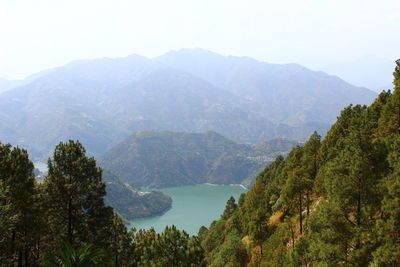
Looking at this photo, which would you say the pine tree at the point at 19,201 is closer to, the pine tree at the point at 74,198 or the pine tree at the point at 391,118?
the pine tree at the point at 74,198

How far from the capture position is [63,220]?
26109mm

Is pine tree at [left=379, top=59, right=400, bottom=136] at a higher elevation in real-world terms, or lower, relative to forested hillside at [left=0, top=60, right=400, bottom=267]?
higher

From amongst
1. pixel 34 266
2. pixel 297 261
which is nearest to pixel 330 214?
pixel 297 261

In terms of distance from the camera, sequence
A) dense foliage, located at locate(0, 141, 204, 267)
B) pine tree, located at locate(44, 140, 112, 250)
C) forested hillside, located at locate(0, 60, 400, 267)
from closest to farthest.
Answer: forested hillside, located at locate(0, 60, 400, 267), dense foliage, located at locate(0, 141, 204, 267), pine tree, located at locate(44, 140, 112, 250)

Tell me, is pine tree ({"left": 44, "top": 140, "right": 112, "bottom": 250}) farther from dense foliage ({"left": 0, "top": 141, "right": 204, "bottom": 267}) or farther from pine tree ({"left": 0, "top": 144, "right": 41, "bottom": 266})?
pine tree ({"left": 0, "top": 144, "right": 41, "bottom": 266})

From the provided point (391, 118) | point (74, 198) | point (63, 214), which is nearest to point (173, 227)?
point (74, 198)

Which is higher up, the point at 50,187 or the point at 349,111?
the point at 349,111

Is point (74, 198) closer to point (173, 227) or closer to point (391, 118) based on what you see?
point (173, 227)

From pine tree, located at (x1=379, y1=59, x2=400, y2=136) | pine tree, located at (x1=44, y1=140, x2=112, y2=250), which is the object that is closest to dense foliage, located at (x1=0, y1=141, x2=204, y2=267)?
pine tree, located at (x1=44, y1=140, x2=112, y2=250)

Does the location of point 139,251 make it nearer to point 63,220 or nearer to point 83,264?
point 63,220

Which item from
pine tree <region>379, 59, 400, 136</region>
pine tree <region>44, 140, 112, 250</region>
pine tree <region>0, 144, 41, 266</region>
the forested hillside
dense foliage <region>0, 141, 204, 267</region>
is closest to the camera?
the forested hillside

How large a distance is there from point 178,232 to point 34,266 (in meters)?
12.3

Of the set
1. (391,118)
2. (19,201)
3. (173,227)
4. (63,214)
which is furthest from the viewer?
(391,118)

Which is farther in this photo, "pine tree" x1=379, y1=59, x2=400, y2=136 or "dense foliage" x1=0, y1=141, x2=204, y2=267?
"pine tree" x1=379, y1=59, x2=400, y2=136
